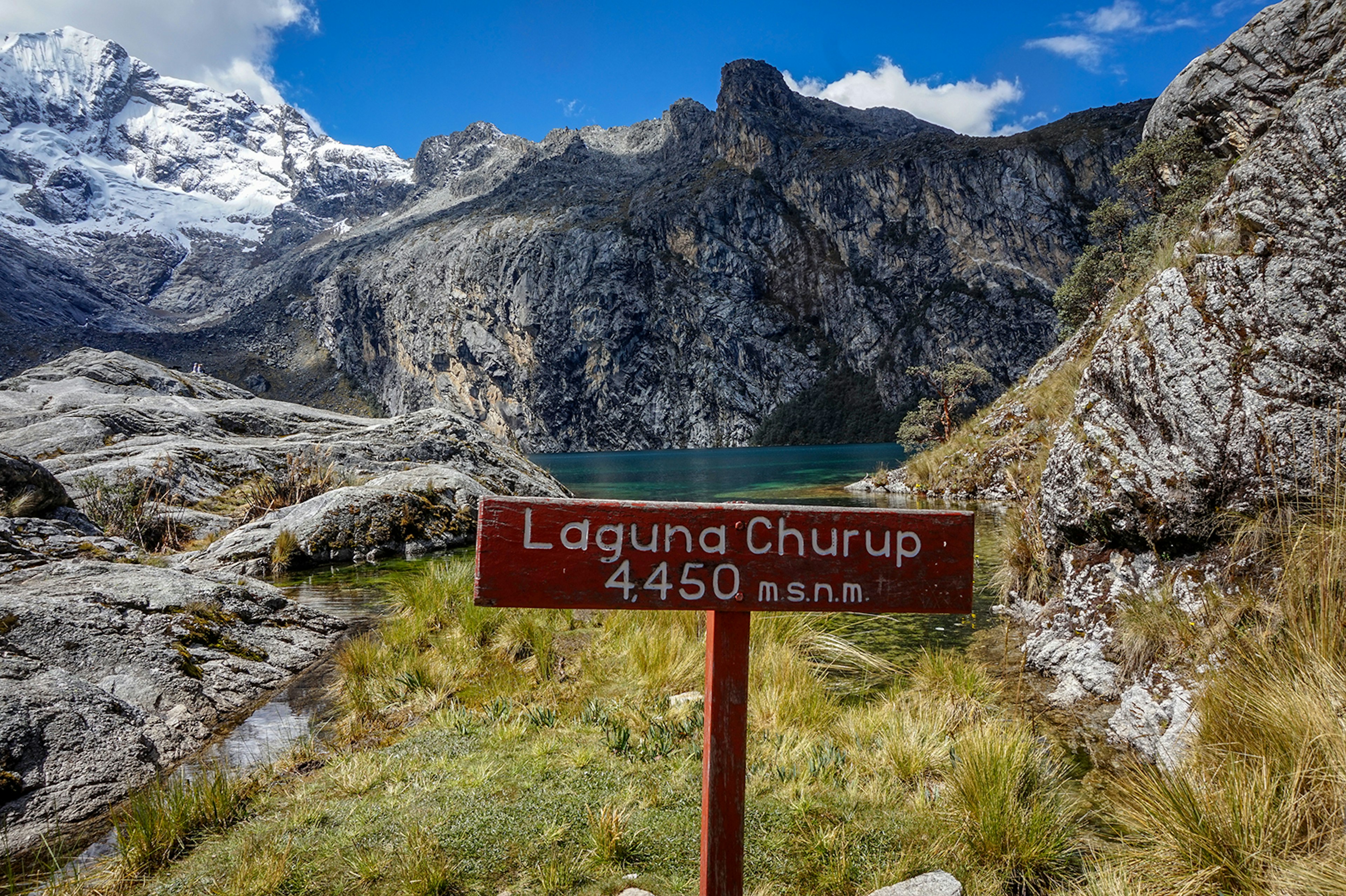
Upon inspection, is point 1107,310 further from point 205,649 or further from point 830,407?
point 830,407

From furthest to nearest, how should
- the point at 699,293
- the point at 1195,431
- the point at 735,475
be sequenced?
the point at 699,293 → the point at 735,475 → the point at 1195,431

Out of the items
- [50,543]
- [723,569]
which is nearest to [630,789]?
[723,569]

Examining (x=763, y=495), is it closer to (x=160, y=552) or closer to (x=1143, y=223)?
(x=1143, y=223)

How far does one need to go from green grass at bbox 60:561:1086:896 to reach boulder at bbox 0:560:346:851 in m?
0.89

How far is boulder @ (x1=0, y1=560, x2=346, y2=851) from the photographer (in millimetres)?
3455

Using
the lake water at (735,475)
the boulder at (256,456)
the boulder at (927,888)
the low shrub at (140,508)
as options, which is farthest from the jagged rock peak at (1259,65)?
the low shrub at (140,508)

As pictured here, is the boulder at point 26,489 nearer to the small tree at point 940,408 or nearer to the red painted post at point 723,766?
the red painted post at point 723,766

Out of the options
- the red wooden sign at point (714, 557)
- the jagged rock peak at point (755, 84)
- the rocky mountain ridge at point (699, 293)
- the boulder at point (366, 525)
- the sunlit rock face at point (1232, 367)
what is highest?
the jagged rock peak at point (755, 84)

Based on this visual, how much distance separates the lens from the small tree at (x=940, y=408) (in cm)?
3238

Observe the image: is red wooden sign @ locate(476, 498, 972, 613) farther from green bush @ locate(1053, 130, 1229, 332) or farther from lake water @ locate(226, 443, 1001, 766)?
green bush @ locate(1053, 130, 1229, 332)

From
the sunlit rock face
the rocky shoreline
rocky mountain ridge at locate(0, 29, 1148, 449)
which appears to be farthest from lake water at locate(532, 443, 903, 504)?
rocky mountain ridge at locate(0, 29, 1148, 449)

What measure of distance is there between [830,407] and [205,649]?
120318mm

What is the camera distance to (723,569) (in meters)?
2.14

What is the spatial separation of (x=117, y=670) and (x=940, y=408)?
3753cm
